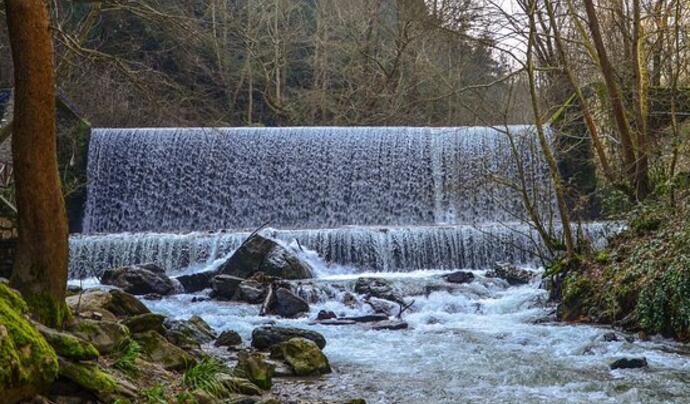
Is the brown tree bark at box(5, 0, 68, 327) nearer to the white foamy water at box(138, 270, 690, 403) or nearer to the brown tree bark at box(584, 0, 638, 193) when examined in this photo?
the white foamy water at box(138, 270, 690, 403)

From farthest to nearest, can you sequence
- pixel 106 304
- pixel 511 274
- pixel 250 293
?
1. pixel 511 274
2. pixel 250 293
3. pixel 106 304

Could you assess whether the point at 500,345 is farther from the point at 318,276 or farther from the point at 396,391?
the point at 318,276

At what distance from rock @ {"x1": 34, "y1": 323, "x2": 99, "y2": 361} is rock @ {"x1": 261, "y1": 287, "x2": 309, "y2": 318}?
5.35 metres

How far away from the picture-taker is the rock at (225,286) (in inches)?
426

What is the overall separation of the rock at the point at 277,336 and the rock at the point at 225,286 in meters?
3.56

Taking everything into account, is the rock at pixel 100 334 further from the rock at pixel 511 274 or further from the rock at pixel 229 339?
the rock at pixel 511 274

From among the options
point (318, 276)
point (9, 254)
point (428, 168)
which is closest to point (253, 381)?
point (9, 254)

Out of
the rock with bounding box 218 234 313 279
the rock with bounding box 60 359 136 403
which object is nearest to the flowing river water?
the rock with bounding box 218 234 313 279

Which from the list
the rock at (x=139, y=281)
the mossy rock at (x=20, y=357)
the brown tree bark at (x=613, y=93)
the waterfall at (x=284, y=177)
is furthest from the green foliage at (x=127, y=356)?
the waterfall at (x=284, y=177)

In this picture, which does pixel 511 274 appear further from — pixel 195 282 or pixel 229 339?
pixel 229 339

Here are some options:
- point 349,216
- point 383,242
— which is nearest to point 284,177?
point 349,216

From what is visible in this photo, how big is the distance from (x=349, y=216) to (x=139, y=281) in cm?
632

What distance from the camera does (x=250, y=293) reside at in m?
10.5

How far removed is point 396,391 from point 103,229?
12.1 meters
